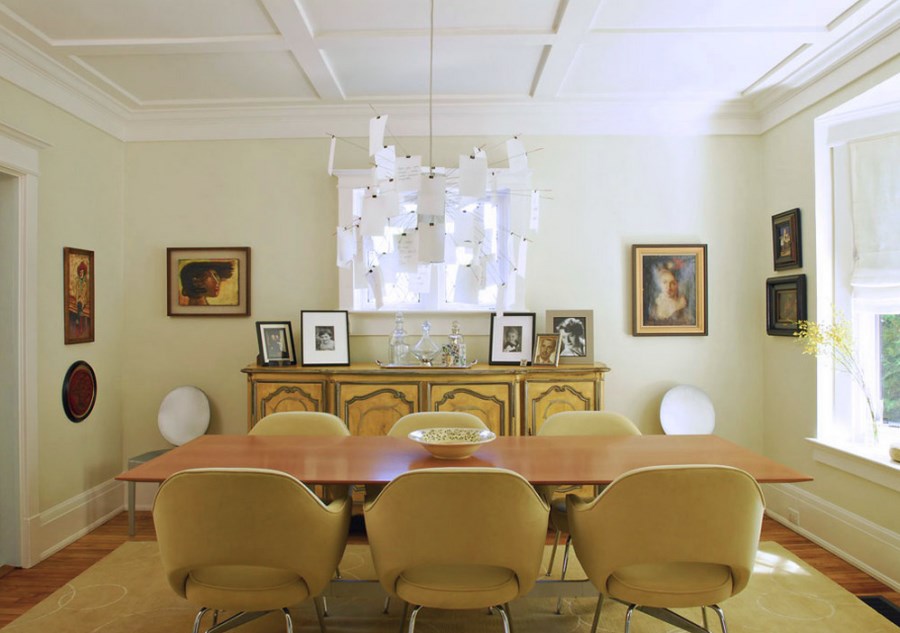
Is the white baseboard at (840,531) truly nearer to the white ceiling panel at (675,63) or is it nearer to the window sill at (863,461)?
the window sill at (863,461)

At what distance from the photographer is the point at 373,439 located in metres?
2.79

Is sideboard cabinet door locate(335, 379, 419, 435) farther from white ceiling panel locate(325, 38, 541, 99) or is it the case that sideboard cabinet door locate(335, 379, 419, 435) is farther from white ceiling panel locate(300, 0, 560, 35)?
white ceiling panel locate(300, 0, 560, 35)

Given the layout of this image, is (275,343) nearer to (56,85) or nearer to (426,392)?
(426,392)

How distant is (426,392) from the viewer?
12.3 feet

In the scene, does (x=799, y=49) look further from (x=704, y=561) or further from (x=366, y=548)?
→ (x=366, y=548)

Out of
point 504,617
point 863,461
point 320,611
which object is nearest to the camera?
point 504,617

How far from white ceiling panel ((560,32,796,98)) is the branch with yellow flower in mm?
1581

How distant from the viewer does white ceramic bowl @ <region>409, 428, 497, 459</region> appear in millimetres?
2320

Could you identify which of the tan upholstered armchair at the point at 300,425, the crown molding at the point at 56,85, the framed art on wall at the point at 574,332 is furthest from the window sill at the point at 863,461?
the crown molding at the point at 56,85

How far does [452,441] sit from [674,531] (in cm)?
91

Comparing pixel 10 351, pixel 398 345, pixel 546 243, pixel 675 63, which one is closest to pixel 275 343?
pixel 398 345

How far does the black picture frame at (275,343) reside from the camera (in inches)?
156

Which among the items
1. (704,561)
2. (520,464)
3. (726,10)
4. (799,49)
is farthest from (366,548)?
(799,49)

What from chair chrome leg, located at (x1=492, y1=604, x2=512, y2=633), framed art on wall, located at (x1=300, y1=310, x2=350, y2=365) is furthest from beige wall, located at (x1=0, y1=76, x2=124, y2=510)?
chair chrome leg, located at (x1=492, y1=604, x2=512, y2=633)
